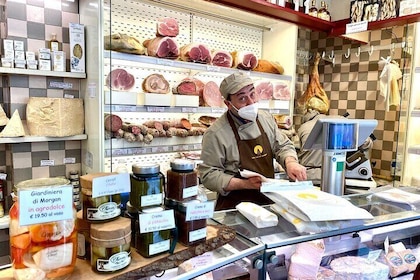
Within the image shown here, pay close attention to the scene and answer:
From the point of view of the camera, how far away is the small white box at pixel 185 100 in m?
3.03

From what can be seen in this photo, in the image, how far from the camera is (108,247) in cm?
88

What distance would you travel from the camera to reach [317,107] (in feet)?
12.9

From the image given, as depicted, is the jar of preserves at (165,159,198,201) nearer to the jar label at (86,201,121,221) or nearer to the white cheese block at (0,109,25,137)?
the jar label at (86,201,121,221)

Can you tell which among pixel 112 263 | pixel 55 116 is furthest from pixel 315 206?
pixel 55 116

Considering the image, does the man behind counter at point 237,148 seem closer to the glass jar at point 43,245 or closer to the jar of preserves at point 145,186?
the jar of preserves at point 145,186

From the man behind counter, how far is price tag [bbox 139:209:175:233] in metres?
1.12

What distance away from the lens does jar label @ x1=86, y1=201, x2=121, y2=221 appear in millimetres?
913

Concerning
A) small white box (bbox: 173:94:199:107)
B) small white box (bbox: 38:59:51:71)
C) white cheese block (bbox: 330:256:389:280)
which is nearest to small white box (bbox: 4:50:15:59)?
small white box (bbox: 38:59:51:71)

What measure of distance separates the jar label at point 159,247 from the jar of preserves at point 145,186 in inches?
4.6

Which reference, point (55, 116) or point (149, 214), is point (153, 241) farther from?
point (55, 116)

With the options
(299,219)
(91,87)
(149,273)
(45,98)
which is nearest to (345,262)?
(299,219)

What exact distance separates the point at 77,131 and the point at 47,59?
62 cm

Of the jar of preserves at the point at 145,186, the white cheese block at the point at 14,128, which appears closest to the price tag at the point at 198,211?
the jar of preserves at the point at 145,186

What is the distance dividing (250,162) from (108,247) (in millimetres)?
1515
